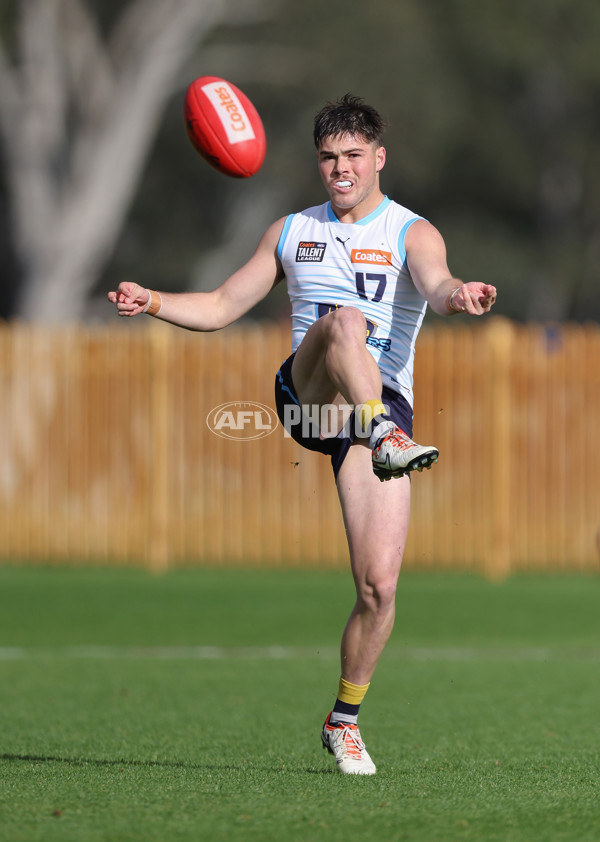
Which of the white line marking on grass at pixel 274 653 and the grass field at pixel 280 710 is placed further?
the white line marking on grass at pixel 274 653

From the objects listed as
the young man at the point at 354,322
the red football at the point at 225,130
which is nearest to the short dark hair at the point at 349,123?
the young man at the point at 354,322

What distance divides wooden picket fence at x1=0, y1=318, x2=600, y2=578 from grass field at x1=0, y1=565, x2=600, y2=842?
515 millimetres

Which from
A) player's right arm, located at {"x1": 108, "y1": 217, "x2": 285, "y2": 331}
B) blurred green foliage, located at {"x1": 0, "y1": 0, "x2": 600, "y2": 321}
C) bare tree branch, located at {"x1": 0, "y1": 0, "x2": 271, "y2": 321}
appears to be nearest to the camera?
Answer: player's right arm, located at {"x1": 108, "y1": 217, "x2": 285, "y2": 331}

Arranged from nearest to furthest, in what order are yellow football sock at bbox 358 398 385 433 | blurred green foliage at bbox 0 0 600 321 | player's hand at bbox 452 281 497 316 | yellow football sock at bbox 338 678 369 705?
player's hand at bbox 452 281 497 316 < yellow football sock at bbox 358 398 385 433 < yellow football sock at bbox 338 678 369 705 < blurred green foliage at bbox 0 0 600 321

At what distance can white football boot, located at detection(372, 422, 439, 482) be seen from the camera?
525 cm

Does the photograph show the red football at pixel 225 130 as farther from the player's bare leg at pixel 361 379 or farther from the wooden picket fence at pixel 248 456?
the wooden picket fence at pixel 248 456

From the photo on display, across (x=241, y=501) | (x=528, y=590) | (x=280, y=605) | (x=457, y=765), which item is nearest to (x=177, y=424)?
(x=241, y=501)

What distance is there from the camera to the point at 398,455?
5.27 m

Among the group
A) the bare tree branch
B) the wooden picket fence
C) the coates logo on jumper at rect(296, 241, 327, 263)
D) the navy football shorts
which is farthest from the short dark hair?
the bare tree branch

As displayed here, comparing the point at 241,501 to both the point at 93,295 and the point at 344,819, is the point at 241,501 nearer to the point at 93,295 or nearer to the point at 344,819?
the point at 344,819

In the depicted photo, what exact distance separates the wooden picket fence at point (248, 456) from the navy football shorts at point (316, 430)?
28.4 ft

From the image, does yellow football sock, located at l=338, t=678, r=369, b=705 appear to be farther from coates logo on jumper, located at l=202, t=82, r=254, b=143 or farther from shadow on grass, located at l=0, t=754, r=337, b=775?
coates logo on jumper, located at l=202, t=82, r=254, b=143

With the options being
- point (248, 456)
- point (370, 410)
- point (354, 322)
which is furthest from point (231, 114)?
point (248, 456)

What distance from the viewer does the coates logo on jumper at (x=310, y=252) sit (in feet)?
19.5
